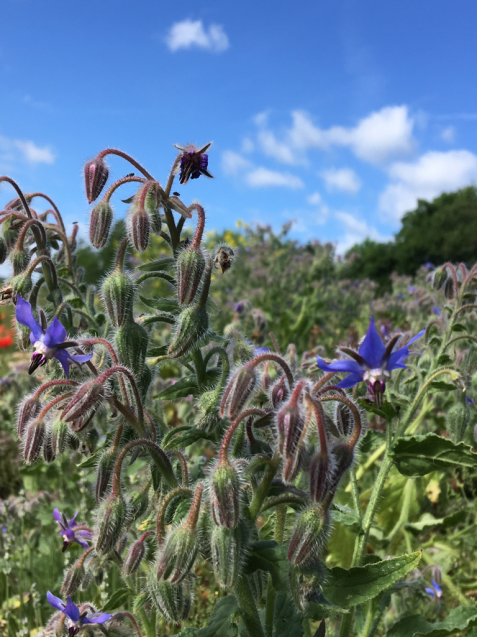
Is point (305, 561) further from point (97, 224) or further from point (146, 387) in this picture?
point (97, 224)

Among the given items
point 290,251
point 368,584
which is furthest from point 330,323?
point 368,584

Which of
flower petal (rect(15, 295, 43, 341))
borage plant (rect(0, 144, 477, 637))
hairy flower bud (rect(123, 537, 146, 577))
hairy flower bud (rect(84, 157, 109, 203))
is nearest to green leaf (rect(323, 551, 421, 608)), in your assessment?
borage plant (rect(0, 144, 477, 637))

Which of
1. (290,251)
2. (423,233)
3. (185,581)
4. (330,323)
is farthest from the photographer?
(423,233)

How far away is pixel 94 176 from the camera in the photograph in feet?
5.36

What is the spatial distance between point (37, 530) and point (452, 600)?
2.07 meters

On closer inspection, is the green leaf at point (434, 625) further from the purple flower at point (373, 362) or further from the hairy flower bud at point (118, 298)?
the hairy flower bud at point (118, 298)

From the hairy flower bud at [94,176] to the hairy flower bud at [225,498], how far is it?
37.9 inches

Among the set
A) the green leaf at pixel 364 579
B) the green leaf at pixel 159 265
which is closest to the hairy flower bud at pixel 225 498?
the green leaf at pixel 364 579

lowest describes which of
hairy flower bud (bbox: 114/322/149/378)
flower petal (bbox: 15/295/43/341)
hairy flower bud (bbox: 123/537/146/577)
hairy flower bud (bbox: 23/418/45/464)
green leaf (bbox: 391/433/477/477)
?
hairy flower bud (bbox: 123/537/146/577)

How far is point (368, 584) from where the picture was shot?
→ 1.20 metres

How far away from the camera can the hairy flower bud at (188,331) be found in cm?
139

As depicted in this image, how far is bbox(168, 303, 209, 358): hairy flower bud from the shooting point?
54.7 inches

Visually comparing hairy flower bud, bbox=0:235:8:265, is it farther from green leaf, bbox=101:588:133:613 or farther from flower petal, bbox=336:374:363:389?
flower petal, bbox=336:374:363:389

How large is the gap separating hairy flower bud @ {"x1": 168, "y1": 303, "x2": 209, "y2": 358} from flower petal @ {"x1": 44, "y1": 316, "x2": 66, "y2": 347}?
27 centimetres
